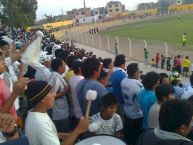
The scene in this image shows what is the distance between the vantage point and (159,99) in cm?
484

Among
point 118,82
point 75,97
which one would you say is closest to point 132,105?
point 118,82

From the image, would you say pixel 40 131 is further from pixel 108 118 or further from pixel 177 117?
pixel 108 118

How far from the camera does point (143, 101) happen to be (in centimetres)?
532

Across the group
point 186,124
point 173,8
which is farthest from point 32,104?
point 173,8

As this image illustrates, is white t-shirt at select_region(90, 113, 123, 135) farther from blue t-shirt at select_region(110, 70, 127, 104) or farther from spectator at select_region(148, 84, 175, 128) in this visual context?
blue t-shirt at select_region(110, 70, 127, 104)

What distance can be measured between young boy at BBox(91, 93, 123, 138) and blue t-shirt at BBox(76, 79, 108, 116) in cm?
14

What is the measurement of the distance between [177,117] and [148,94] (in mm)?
2342

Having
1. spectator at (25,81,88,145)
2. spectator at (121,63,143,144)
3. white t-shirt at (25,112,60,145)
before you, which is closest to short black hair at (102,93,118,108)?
spectator at (121,63,143,144)

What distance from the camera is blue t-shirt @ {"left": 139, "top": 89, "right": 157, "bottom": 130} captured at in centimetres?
523

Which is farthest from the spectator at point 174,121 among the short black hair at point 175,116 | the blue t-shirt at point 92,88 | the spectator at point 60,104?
the spectator at point 60,104

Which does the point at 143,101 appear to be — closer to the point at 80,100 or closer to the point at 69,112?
the point at 80,100

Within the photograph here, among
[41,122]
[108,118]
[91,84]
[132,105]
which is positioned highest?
[41,122]

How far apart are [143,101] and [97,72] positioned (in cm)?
79

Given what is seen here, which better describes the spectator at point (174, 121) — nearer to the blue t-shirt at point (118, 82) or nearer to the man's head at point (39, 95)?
the man's head at point (39, 95)
